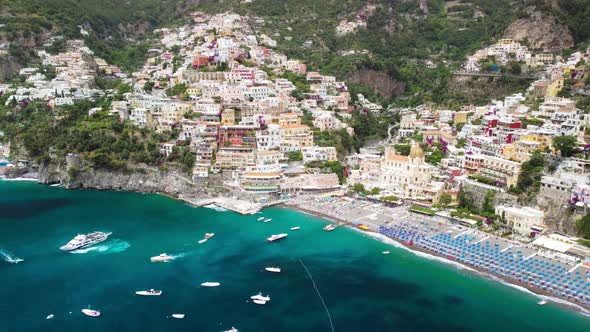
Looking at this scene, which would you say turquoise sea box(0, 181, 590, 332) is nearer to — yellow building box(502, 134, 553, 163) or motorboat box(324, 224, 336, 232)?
motorboat box(324, 224, 336, 232)

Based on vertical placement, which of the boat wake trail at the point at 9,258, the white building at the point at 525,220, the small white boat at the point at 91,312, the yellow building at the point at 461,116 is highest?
the yellow building at the point at 461,116

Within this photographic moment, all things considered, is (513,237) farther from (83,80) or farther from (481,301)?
(83,80)

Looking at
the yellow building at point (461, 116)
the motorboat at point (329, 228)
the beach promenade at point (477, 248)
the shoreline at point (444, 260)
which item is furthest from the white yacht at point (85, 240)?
the yellow building at point (461, 116)

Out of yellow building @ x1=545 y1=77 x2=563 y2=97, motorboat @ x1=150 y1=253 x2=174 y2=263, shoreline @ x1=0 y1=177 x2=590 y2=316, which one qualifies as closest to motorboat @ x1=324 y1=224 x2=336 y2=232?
shoreline @ x1=0 y1=177 x2=590 y2=316

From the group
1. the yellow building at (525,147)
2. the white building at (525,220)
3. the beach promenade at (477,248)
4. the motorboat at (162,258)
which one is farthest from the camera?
the yellow building at (525,147)

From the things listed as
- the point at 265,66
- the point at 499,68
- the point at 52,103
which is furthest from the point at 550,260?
the point at 52,103

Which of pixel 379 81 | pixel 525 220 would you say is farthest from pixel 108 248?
pixel 379 81

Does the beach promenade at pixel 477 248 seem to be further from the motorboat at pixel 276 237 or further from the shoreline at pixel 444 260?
the motorboat at pixel 276 237
